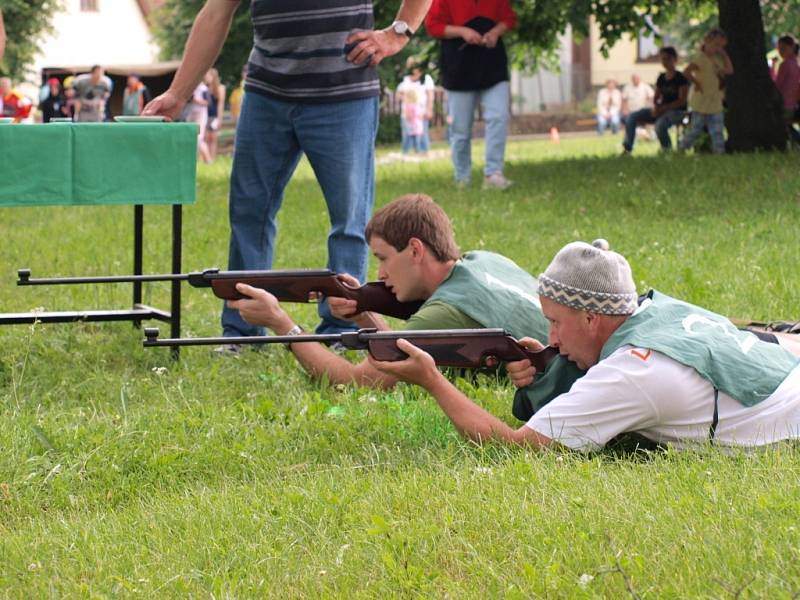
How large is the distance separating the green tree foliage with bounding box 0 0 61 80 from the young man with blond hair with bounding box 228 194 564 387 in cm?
3194

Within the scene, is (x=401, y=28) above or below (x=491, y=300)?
above

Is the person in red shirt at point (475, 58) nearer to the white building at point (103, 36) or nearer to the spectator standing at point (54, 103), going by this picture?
the spectator standing at point (54, 103)

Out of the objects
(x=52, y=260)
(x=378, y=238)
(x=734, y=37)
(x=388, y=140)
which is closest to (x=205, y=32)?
(x=378, y=238)

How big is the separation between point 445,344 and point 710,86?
47.5ft

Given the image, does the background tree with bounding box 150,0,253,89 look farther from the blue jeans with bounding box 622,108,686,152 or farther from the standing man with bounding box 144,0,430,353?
the standing man with bounding box 144,0,430,353

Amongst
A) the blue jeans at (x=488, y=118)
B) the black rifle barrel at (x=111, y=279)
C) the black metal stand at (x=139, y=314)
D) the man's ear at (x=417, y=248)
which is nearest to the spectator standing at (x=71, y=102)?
the blue jeans at (x=488, y=118)

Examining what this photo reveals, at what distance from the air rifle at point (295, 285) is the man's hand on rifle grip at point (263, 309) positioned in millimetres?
49

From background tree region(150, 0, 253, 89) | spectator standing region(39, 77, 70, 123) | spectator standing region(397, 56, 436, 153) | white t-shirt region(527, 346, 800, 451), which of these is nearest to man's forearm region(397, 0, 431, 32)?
white t-shirt region(527, 346, 800, 451)

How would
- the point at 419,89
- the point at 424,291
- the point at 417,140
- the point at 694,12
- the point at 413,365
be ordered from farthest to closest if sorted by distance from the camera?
1. the point at 419,89
2. the point at 417,140
3. the point at 694,12
4. the point at 424,291
5. the point at 413,365

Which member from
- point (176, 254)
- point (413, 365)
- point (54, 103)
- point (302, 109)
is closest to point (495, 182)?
point (302, 109)

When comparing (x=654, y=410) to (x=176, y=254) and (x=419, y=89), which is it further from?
(x=419, y=89)

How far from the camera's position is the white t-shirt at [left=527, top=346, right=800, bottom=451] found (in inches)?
163

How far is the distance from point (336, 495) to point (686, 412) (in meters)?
1.14

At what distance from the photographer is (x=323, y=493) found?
3.99 meters
